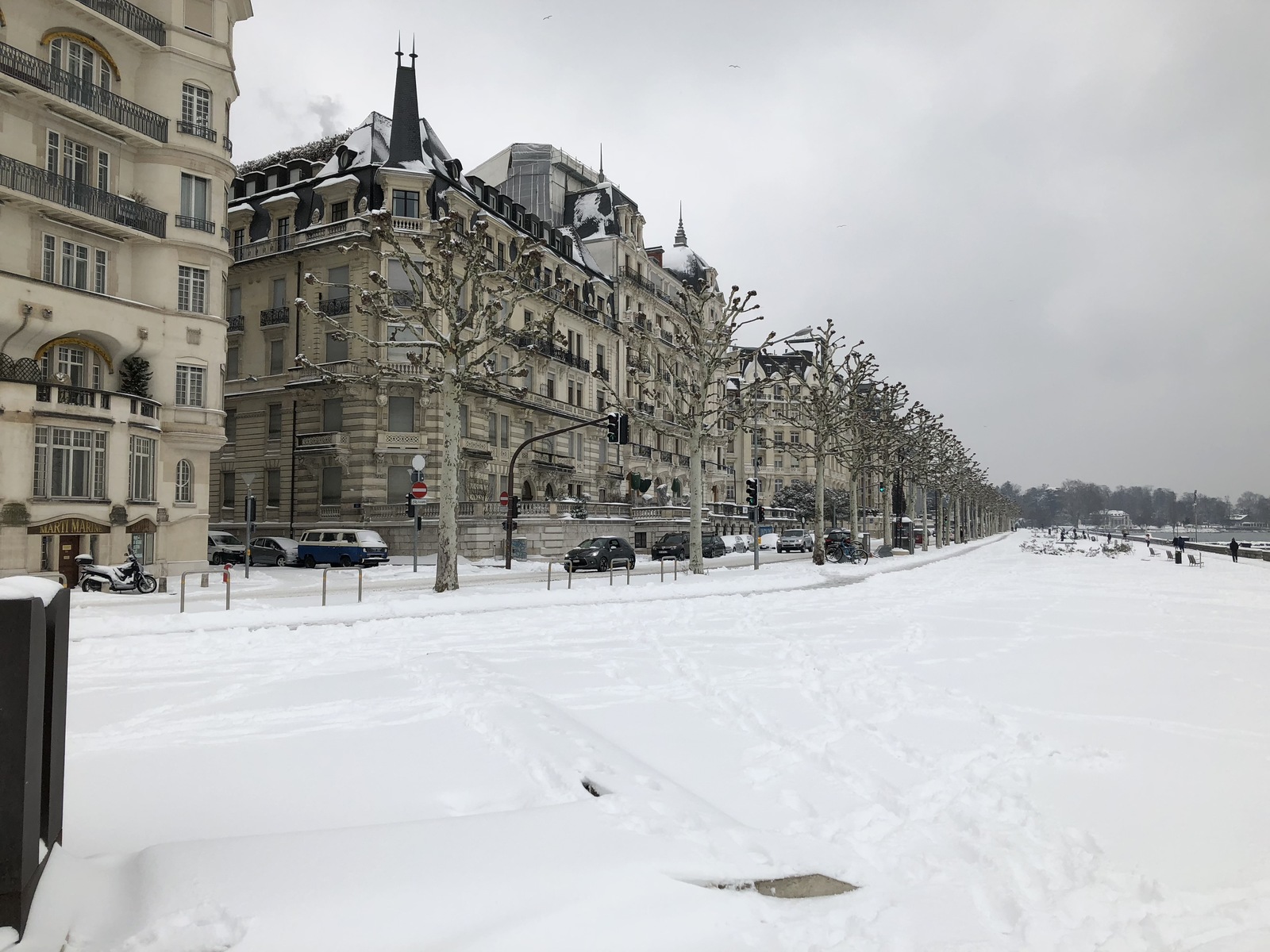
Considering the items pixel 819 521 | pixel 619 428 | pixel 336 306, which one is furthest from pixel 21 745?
pixel 336 306

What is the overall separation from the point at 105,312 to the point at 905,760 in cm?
3048

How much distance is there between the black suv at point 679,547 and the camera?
44094 mm

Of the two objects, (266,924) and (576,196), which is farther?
(576,196)

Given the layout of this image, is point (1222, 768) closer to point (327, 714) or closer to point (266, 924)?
point (266, 924)

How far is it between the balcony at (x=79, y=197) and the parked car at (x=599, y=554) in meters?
19.8

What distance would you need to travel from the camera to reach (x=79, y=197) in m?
27.8

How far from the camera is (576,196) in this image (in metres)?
65.7

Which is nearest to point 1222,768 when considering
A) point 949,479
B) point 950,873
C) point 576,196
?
point 950,873

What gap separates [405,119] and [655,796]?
4728 centimetres

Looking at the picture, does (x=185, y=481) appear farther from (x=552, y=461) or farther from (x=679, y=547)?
(x=679, y=547)

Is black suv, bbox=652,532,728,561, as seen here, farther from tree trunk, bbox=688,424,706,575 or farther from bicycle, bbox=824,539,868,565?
tree trunk, bbox=688,424,706,575

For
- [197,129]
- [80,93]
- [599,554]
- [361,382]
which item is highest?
[197,129]

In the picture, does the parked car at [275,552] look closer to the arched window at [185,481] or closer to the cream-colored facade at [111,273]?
the cream-colored facade at [111,273]

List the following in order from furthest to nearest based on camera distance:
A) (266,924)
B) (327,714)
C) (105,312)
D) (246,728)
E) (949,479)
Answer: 1. (949,479)
2. (105,312)
3. (327,714)
4. (246,728)
5. (266,924)
